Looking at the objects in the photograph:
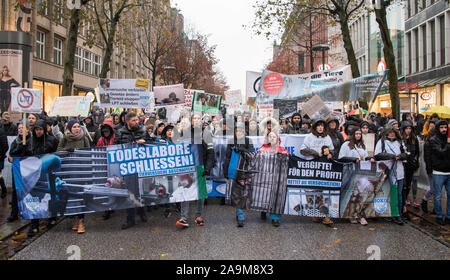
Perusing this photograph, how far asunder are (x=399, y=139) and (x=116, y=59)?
44.7 metres

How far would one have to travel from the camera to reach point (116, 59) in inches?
1874

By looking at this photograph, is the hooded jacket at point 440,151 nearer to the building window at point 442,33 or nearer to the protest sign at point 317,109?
the protest sign at point 317,109

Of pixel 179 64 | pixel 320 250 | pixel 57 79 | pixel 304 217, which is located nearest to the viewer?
pixel 320 250

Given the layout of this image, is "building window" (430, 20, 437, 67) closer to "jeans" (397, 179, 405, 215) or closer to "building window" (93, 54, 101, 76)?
"jeans" (397, 179, 405, 215)

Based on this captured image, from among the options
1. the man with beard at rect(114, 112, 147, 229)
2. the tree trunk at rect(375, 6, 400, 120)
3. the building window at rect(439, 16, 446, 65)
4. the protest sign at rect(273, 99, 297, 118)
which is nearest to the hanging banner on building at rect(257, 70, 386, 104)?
the protest sign at rect(273, 99, 297, 118)

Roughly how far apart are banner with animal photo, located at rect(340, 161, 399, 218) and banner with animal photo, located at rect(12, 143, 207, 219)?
2616 mm

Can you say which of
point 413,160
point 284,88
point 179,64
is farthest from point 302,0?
point 179,64

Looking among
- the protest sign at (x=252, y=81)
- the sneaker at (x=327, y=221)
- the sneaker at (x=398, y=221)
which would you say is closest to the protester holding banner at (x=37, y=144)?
the sneaker at (x=327, y=221)

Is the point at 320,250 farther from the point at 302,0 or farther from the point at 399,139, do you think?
the point at 302,0

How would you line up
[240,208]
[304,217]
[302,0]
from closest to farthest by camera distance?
[240,208], [304,217], [302,0]

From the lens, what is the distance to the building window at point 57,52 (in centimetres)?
2893

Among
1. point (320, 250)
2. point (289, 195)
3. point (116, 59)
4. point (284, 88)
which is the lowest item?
point (320, 250)

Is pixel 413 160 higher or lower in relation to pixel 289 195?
higher

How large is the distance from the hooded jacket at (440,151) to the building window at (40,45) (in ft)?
84.7
